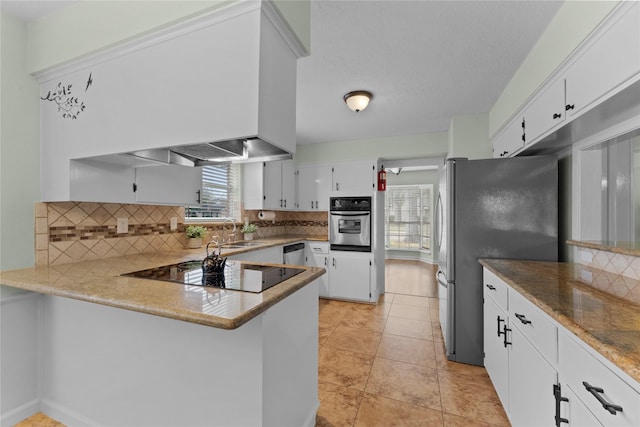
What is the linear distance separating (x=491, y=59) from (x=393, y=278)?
14.2 feet

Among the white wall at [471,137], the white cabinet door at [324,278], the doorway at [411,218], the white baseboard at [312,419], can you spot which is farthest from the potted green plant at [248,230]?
the doorway at [411,218]

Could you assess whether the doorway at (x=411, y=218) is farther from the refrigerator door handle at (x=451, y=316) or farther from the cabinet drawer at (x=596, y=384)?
the cabinet drawer at (x=596, y=384)

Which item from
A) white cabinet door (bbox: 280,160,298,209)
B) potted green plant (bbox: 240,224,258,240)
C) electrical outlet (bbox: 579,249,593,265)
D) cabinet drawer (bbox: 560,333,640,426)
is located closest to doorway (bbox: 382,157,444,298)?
white cabinet door (bbox: 280,160,298,209)

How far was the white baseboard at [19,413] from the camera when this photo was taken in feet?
5.45

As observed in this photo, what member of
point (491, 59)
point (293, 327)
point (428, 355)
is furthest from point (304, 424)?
point (491, 59)

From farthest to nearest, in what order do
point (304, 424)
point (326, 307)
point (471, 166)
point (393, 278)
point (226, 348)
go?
point (393, 278)
point (326, 307)
point (471, 166)
point (304, 424)
point (226, 348)

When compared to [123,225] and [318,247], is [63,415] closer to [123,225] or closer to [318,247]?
[123,225]

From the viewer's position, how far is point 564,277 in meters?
1.64

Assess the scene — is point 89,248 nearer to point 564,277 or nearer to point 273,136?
point 273,136

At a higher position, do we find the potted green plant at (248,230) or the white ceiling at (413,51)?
the white ceiling at (413,51)

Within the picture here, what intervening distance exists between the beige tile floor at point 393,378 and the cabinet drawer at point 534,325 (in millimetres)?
760

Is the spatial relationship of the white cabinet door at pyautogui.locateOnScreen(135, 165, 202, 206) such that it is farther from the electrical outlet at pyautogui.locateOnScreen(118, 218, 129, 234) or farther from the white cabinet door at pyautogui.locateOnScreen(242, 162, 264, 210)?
the white cabinet door at pyautogui.locateOnScreen(242, 162, 264, 210)

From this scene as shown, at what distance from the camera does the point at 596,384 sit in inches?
34.9

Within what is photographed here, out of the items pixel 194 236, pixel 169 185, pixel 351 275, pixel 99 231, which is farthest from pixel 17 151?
pixel 351 275
